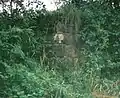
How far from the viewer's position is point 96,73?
6758 mm

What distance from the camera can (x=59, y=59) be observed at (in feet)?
22.8

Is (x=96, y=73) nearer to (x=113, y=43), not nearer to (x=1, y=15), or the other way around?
(x=113, y=43)

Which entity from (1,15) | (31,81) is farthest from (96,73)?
(1,15)

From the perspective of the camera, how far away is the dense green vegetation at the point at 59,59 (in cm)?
536

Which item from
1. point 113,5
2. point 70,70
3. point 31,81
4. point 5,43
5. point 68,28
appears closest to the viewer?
point 31,81

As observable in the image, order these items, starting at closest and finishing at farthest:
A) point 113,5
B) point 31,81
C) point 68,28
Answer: point 31,81 → point 68,28 → point 113,5

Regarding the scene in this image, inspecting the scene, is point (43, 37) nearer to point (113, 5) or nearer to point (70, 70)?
point (70, 70)

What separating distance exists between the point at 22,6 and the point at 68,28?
117 centimetres

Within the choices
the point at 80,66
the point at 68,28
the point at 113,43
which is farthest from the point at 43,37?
the point at 113,43

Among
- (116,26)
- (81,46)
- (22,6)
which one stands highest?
(22,6)

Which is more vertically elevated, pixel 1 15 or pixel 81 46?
pixel 1 15

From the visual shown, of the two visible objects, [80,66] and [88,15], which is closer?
[80,66]

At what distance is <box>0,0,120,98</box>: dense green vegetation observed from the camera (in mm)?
5355

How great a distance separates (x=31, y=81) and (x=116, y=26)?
305cm
